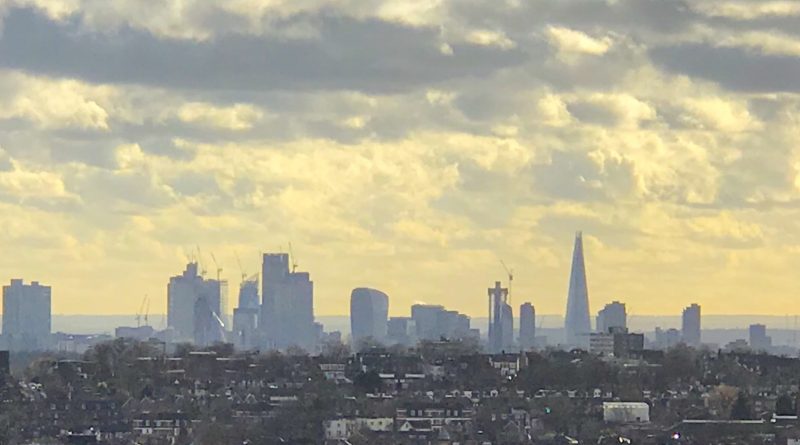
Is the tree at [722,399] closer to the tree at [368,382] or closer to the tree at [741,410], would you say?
the tree at [741,410]

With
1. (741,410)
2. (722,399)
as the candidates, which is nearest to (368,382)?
(722,399)

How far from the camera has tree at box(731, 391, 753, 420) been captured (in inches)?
3853

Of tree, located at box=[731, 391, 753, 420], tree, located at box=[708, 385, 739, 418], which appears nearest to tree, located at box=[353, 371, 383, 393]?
tree, located at box=[708, 385, 739, 418]

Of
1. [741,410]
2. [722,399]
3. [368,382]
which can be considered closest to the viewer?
[741,410]

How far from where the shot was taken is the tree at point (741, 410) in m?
97.9

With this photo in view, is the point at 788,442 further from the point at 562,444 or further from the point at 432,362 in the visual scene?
the point at 432,362

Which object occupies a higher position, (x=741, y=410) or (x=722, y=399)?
(x=722, y=399)

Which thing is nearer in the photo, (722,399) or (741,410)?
(741,410)

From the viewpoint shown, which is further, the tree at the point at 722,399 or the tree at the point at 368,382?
the tree at the point at 368,382

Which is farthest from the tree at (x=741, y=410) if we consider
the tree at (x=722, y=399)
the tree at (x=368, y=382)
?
the tree at (x=368, y=382)

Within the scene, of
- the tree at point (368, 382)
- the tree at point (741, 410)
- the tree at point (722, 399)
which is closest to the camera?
the tree at point (741, 410)

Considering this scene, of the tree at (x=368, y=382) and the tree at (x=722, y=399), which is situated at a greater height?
the tree at (x=368, y=382)

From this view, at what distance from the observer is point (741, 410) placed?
99062mm

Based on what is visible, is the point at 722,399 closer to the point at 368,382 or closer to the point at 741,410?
the point at 741,410
